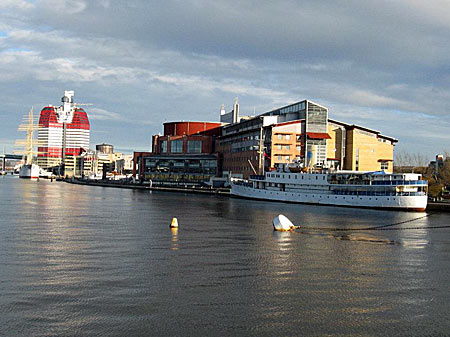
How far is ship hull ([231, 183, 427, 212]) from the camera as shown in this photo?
76.0 meters

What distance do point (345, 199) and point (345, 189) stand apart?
7.40ft

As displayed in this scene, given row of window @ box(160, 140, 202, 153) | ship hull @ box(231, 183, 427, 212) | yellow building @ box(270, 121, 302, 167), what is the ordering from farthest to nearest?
row of window @ box(160, 140, 202, 153) → yellow building @ box(270, 121, 302, 167) → ship hull @ box(231, 183, 427, 212)

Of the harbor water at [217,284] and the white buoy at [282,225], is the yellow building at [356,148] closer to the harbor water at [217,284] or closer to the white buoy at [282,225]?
the white buoy at [282,225]

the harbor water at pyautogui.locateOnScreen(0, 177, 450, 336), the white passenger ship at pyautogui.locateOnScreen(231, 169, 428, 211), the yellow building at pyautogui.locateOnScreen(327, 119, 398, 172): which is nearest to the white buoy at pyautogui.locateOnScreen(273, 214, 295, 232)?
the harbor water at pyautogui.locateOnScreen(0, 177, 450, 336)

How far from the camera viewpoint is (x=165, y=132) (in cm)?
17375

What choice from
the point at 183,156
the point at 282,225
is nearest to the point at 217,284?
the point at 282,225

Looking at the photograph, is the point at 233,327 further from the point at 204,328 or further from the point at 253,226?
the point at 253,226

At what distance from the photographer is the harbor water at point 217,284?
17.0 meters

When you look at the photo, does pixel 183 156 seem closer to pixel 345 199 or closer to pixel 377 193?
pixel 345 199

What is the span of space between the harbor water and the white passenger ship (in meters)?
37.0

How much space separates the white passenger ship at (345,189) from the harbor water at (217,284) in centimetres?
3696

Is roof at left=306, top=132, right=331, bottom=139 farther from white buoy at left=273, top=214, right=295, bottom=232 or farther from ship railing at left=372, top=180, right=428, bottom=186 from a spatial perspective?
white buoy at left=273, top=214, right=295, bottom=232

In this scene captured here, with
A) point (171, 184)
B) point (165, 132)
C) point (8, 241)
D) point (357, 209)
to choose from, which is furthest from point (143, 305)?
point (165, 132)

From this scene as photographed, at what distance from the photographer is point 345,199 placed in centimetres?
8325
